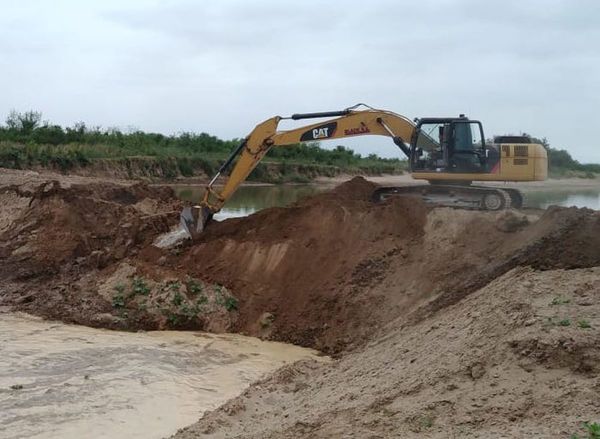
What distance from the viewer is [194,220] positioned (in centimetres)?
1396

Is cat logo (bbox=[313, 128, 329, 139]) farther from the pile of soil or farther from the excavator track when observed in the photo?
the excavator track

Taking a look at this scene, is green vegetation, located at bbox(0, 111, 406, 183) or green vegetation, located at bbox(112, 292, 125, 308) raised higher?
green vegetation, located at bbox(0, 111, 406, 183)

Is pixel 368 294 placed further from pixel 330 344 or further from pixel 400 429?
pixel 400 429

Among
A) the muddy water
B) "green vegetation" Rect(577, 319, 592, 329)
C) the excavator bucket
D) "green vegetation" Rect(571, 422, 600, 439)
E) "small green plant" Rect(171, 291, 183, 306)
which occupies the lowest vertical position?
the muddy water

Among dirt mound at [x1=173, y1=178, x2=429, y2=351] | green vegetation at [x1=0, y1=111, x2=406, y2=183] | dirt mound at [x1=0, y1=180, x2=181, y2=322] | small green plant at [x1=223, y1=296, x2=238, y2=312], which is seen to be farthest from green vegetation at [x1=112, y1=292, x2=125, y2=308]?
green vegetation at [x1=0, y1=111, x2=406, y2=183]

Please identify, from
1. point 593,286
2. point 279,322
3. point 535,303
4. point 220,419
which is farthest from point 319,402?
point 279,322

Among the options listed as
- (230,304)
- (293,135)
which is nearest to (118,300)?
(230,304)

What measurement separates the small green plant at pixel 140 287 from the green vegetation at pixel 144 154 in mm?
22011

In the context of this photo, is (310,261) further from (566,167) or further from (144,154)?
(566,167)

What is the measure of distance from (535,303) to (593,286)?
72cm

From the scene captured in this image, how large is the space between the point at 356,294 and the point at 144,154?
1305 inches

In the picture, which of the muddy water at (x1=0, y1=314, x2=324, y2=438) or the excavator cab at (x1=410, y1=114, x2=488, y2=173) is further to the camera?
the excavator cab at (x1=410, y1=114, x2=488, y2=173)

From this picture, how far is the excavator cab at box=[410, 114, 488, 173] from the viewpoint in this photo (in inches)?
540

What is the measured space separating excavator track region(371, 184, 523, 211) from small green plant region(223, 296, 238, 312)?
14.5 feet
